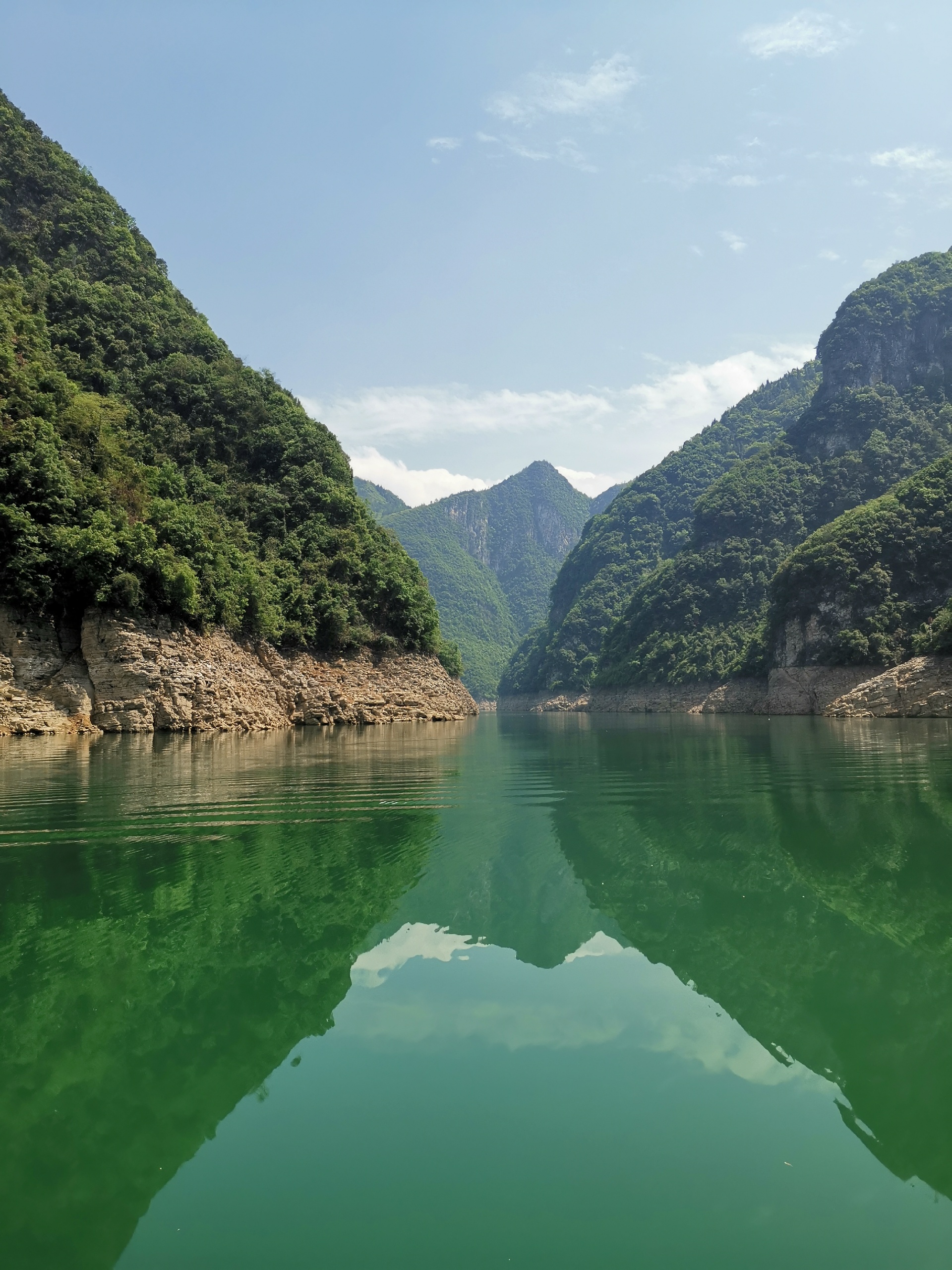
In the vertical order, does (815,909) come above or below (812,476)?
below

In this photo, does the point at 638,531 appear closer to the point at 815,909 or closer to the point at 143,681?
the point at 143,681

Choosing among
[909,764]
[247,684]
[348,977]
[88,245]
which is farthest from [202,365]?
[348,977]

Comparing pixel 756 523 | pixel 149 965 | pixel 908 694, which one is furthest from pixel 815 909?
pixel 756 523

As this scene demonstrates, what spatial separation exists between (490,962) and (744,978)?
2.05m

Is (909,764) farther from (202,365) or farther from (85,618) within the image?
(202,365)

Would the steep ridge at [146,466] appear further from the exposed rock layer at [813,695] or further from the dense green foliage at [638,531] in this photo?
the dense green foliage at [638,531]

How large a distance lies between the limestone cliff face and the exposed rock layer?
37.9 m

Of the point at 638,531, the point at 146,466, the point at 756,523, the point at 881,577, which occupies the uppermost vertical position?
the point at 638,531

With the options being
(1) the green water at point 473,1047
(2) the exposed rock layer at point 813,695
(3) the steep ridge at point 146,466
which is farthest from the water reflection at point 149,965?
(2) the exposed rock layer at point 813,695

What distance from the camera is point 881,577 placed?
71.9m

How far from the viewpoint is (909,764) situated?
2075 centimetres

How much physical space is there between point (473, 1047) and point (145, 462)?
169 ft

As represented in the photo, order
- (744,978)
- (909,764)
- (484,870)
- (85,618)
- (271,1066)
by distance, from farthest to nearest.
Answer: (85,618)
(909,764)
(484,870)
(744,978)
(271,1066)

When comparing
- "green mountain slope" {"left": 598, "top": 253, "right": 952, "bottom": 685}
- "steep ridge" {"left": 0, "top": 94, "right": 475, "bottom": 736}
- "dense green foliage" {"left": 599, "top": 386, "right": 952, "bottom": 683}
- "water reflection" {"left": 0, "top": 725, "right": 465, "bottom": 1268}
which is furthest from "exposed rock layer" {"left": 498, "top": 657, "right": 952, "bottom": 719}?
"water reflection" {"left": 0, "top": 725, "right": 465, "bottom": 1268}
